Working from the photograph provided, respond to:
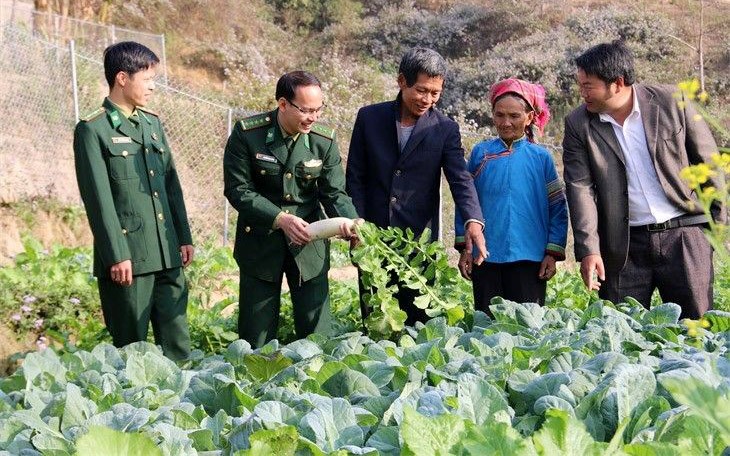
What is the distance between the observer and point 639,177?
4.09 m

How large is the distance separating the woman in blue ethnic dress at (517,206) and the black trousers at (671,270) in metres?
0.31

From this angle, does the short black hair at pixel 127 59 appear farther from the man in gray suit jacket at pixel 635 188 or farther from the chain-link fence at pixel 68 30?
the chain-link fence at pixel 68 30

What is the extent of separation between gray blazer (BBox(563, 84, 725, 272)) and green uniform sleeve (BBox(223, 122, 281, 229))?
137 centimetres

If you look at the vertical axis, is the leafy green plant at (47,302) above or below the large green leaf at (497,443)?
below

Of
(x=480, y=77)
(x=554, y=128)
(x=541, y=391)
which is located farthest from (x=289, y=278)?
(x=480, y=77)

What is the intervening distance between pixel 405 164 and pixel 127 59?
1.36 m

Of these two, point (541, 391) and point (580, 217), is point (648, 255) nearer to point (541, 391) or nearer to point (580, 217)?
point (580, 217)

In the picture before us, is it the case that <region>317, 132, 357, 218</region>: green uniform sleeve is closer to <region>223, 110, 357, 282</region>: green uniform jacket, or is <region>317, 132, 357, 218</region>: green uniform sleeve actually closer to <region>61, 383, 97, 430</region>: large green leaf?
<region>223, 110, 357, 282</region>: green uniform jacket

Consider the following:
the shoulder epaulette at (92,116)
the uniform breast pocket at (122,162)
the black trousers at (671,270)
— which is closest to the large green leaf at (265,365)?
the uniform breast pocket at (122,162)

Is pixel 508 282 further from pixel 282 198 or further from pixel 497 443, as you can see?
pixel 497 443

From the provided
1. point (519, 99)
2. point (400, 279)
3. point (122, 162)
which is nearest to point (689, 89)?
point (400, 279)

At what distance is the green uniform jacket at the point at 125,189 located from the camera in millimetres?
4020

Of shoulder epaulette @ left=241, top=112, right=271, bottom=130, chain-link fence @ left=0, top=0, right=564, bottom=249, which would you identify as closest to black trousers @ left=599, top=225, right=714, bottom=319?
shoulder epaulette @ left=241, top=112, right=271, bottom=130

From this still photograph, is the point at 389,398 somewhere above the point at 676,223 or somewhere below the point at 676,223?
below
